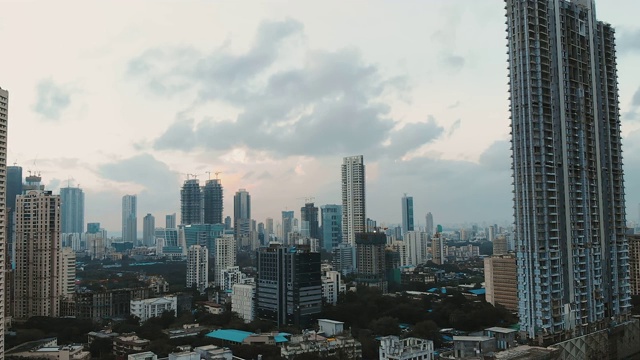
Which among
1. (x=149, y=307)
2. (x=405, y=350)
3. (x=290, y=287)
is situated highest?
(x=290, y=287)

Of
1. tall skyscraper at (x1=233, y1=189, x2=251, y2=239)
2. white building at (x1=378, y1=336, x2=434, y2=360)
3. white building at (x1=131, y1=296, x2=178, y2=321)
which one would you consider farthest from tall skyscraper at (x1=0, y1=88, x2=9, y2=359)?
tall skyscraper at (x1=233, y1=189, x2=251, y2=239)

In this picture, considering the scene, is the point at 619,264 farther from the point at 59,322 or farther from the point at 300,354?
the point at 59,322

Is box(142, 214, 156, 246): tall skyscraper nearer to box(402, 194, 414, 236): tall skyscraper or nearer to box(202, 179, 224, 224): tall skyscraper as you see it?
box(202, 179, 224, 224): tall skyscraper

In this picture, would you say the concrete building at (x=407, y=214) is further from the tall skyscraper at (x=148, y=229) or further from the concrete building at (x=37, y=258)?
the concrete building at (x=37, y=258)

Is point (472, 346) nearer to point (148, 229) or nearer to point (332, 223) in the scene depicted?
point (332, 223)

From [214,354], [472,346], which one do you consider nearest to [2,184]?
[214,354]

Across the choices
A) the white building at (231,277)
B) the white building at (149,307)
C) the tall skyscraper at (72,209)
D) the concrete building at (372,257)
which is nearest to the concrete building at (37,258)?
the white building at (149,307)
